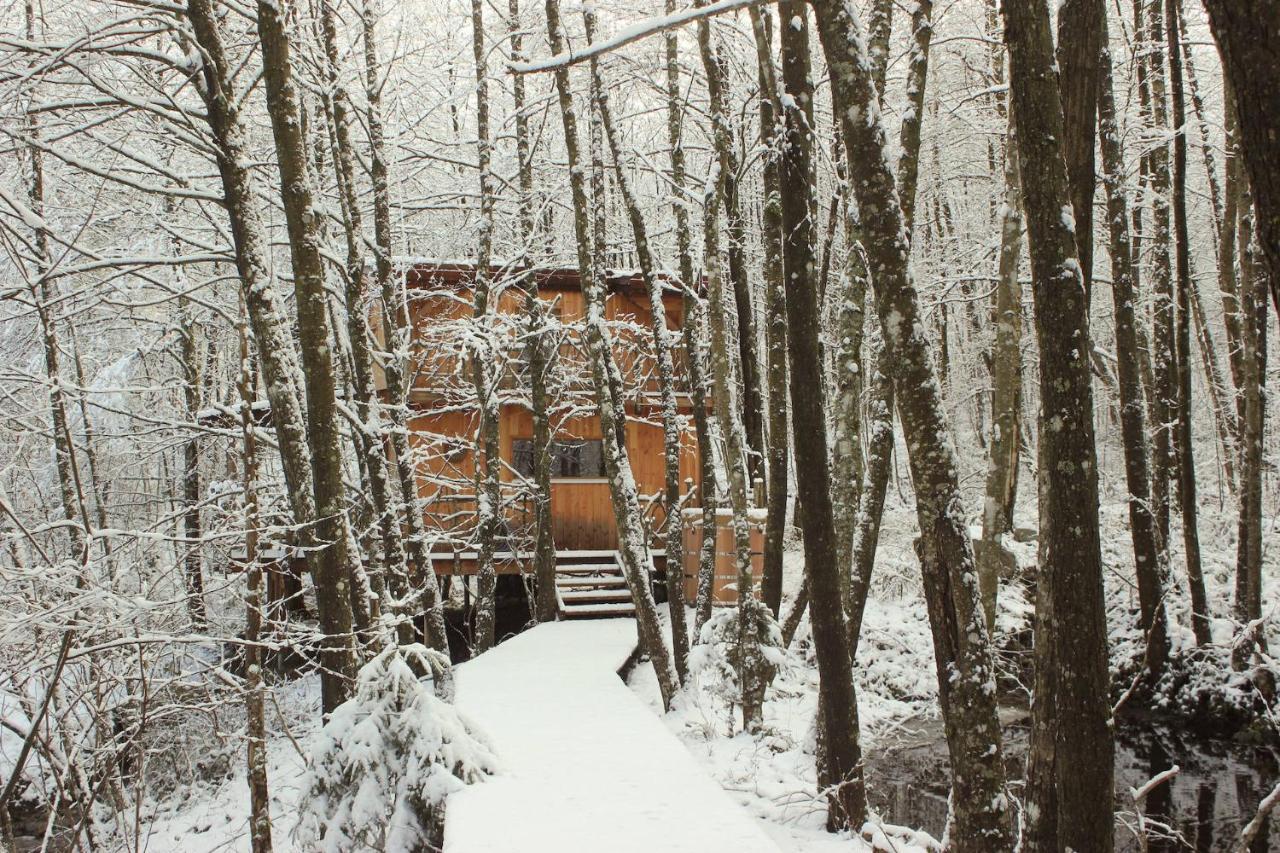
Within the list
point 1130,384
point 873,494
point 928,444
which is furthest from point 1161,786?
point 928,444

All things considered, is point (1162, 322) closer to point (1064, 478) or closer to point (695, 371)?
point (695, 371)

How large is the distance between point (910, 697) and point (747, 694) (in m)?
4.44

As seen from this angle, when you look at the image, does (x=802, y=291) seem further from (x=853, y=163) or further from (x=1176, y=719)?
(x=1176, y=719)

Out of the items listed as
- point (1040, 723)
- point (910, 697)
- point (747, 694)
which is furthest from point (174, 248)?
point (1040, 723)

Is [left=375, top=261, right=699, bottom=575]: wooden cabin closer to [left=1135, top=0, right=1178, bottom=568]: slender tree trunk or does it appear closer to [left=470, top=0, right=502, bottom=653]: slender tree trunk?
[left=470, top=0, right=502, bottom=653]: slender tree trunk

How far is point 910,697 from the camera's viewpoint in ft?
38.8

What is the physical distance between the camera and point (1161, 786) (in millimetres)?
8344

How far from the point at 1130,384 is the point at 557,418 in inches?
410

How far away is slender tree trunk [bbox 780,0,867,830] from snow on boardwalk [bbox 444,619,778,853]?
91cm

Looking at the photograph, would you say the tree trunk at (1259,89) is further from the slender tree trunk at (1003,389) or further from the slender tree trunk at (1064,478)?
the slender tree trunk at (1003,389)

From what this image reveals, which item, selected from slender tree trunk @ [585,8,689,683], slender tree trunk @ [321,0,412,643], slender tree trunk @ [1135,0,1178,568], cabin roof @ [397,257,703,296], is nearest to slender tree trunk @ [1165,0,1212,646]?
slender tree trunk @ [1135,0,1178,568]

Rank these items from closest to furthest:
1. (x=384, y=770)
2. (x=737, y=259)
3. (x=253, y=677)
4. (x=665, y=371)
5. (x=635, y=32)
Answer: (x=635, y=32)
(x=384, y=770)
(x=253, y=677)
(x=665, y=371)
(x=737, y=259)

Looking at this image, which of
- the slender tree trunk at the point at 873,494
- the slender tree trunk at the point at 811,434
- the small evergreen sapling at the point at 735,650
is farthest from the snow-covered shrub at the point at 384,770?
the small evergreen sapling at the point at 735,650

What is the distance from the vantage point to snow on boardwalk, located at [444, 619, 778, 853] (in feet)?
15.5
